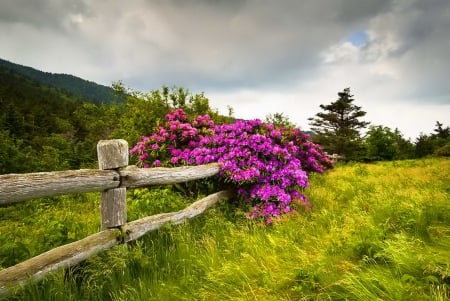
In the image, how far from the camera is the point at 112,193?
3506 millimetres

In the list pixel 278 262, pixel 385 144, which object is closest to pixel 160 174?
pixel 278 262

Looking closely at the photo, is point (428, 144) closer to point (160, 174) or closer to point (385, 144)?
point (385, 144)

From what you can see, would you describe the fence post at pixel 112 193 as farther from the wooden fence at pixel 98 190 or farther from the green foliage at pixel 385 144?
the green foliage at pixel 385 144

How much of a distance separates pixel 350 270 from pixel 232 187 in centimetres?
388

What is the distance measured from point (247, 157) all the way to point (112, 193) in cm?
283

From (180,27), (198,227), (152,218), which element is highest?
(180,27)

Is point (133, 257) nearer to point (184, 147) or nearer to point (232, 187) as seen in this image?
point (232, 187)

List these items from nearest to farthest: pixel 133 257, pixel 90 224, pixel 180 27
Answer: pixel 133 257, pixel 90 224, pixel 180 27

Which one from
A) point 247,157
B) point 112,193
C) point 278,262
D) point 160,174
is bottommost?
point 278,262

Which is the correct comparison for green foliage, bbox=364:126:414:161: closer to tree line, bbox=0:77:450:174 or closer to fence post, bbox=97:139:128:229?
tree line, bbox=0:77:450:174

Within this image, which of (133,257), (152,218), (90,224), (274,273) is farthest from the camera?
(90,224)

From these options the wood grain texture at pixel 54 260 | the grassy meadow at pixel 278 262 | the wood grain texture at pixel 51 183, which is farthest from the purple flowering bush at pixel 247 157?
the wood grain texture at pixel 51 183

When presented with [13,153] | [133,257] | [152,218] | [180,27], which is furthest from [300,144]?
[13,153]

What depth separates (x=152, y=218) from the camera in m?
4.10
